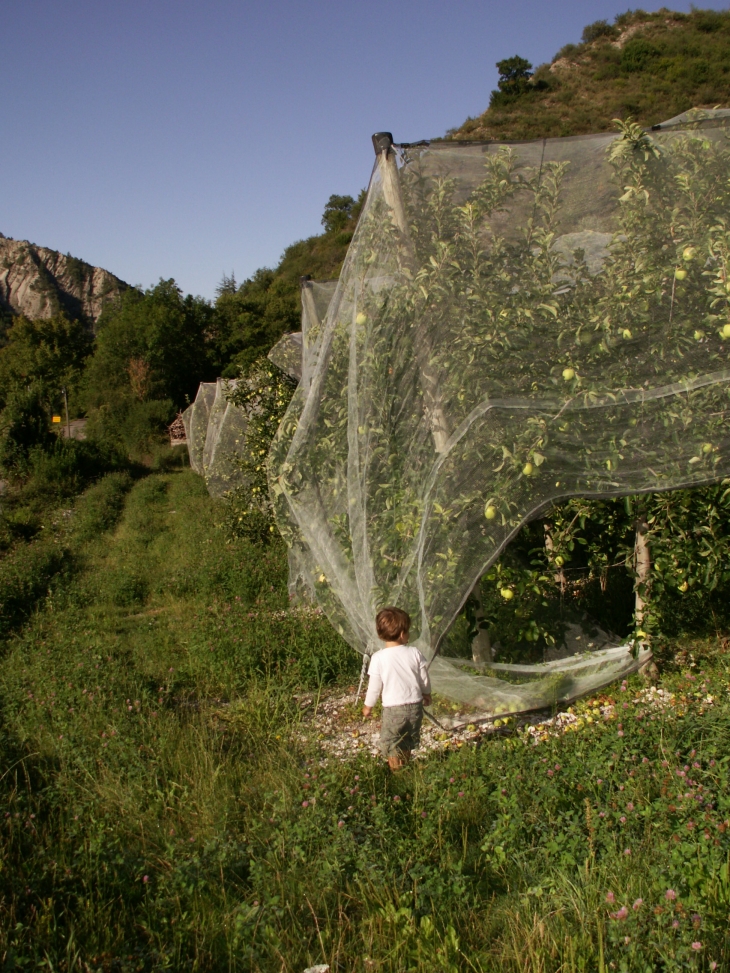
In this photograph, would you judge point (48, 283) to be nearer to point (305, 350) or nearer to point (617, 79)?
point (617, 79)

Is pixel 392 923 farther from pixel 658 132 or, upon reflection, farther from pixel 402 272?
pixel 658 132

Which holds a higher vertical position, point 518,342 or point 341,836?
point 518,342

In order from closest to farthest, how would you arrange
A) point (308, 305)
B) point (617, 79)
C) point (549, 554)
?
point (549, 554)
point (308, 305)
point (617, 79)

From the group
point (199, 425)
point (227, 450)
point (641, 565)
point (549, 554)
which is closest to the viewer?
point (549, 554)

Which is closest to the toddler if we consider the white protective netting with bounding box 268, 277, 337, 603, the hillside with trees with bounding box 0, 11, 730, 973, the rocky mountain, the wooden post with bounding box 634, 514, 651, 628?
the hillside with trees with bounding box 0, 11, 730, 973

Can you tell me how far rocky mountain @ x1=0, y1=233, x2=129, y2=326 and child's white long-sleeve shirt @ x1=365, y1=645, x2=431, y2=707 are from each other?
127904 millimetres

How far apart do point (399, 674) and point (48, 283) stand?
458 feet

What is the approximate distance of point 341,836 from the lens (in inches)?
107

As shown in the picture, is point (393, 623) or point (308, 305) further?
point (308, 305)

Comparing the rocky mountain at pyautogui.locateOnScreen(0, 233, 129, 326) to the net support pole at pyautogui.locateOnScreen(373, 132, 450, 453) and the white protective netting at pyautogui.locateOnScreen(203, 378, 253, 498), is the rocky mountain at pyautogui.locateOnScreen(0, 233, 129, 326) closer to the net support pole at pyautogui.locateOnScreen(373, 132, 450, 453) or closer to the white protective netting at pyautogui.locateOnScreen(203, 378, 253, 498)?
the white protective netting at pyautogui.locateOnScreen(203, 378, 253, 498)

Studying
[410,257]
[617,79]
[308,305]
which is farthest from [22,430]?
[617,79]

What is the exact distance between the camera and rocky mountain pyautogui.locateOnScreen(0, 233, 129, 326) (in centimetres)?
12462

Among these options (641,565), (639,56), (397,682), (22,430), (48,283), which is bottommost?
(397,682)

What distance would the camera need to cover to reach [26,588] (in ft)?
25.0
